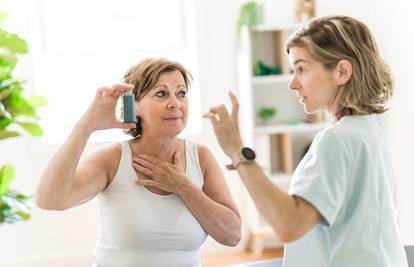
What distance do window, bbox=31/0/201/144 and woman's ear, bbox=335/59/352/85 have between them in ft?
9.70

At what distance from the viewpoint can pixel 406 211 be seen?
3.75 metres

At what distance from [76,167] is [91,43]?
259 centimetres

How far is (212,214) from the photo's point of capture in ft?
6.44

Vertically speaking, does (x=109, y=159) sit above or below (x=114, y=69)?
below

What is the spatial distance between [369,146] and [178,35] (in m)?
3.12

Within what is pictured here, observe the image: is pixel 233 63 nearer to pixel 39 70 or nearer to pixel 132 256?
pixel 39 70

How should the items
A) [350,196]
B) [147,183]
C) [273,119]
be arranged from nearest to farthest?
[350,196], [147,183], [273,119]

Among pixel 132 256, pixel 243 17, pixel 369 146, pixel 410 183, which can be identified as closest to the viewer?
pixel 369 146

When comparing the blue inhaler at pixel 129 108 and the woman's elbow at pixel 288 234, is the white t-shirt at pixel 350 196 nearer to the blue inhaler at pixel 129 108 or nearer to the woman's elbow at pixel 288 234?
the woman's elbow at pixel 288 234

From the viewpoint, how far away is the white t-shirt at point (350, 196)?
4.50ft

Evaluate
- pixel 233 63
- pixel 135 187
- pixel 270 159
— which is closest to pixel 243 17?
pixel 233 63

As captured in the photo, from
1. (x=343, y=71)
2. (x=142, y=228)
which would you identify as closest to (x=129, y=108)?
(x=142, y=228)

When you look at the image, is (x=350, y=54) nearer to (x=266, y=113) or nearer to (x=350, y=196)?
(x=350, y=196)

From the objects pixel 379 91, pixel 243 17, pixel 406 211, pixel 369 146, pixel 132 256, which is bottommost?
pixel 406 211
